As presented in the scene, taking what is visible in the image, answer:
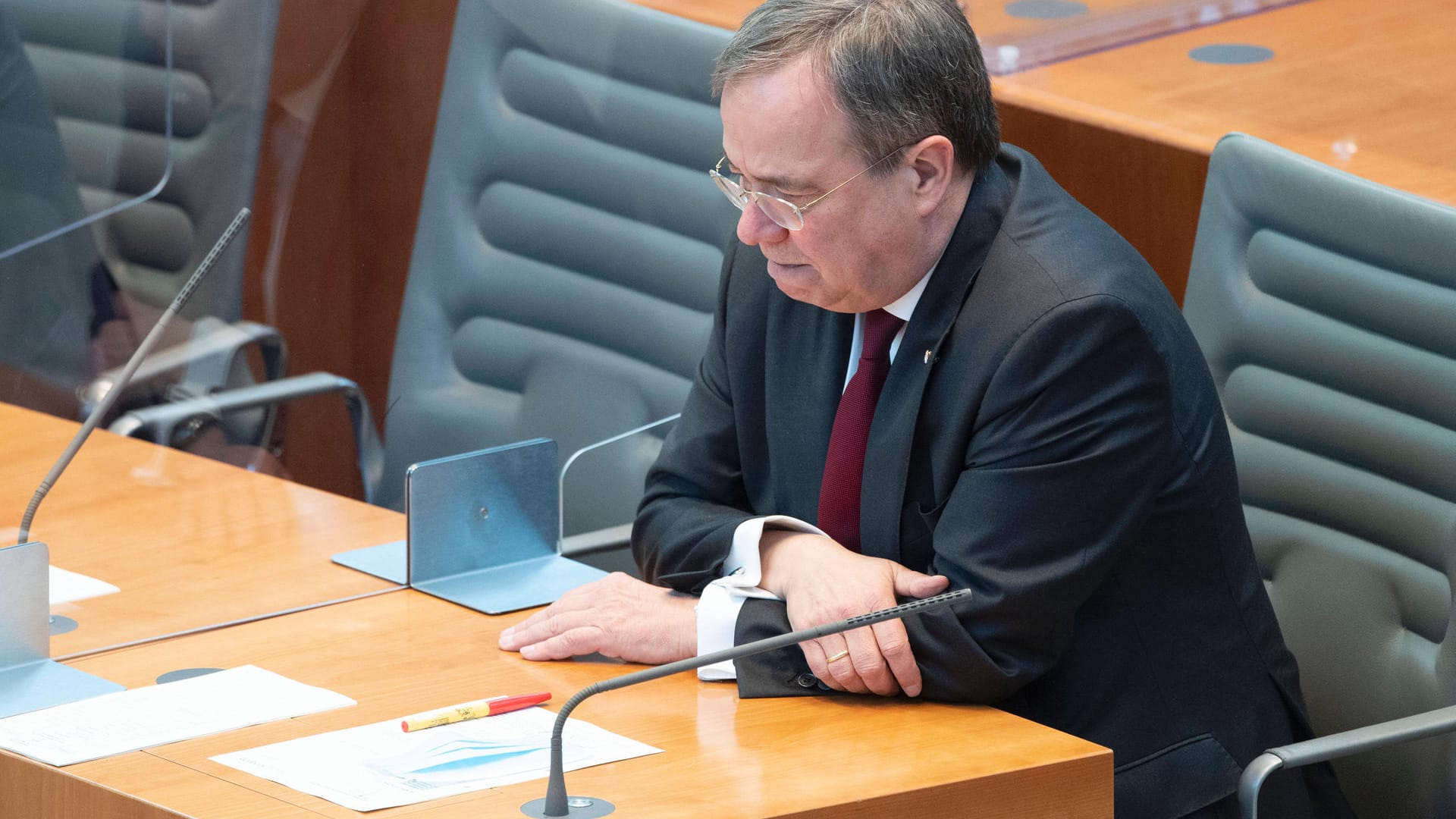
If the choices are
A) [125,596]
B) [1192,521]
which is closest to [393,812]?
[125,596]

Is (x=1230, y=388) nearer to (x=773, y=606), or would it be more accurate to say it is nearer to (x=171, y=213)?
(x=773, y=606)

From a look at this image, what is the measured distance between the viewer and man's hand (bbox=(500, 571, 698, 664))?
1822 mm

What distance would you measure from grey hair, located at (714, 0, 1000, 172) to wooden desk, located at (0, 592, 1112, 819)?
20.0 inches

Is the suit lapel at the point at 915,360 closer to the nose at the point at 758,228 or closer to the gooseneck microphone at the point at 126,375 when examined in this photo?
the nose at the point at 758,228

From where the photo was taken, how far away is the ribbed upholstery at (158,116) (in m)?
1.94

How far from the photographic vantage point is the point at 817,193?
1.77 metres

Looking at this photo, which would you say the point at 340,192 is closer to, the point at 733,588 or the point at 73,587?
the point at 73,587

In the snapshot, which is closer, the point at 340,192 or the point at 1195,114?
the point at 340,192

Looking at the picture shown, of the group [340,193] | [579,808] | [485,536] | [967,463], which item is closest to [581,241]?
[340,193]

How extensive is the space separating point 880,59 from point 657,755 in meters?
0.64

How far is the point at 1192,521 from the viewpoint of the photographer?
1828 millimetres

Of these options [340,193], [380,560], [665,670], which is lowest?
[380,560]

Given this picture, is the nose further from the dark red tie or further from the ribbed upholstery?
the ribbed upholstery

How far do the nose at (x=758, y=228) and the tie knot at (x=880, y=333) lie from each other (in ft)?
0.45
